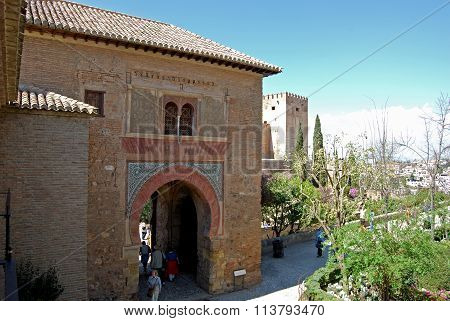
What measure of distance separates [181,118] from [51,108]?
396cm

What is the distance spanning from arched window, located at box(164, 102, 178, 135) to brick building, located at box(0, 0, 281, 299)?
0.13ft

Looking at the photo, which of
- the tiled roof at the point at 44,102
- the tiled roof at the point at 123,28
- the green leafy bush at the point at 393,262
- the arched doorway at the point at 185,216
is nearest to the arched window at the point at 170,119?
the arched doorway at the point at 185,216

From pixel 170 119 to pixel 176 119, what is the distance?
0.55ft

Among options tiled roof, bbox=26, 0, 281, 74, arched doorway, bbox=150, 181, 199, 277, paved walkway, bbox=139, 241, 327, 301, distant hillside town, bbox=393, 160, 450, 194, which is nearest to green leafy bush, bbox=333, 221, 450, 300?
paved walkway, bbox=139, 241, 327, 301

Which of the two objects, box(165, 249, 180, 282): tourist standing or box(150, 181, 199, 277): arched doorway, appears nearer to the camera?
box(165, 249, 180, 282): tourist standing

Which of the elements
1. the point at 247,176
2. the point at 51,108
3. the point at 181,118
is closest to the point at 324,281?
the point at 247,176

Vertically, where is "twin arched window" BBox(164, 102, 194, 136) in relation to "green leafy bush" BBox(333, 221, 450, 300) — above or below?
above

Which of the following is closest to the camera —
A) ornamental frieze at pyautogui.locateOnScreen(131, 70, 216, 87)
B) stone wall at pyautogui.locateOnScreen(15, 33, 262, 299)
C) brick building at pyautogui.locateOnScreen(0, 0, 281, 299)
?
brick building at pyautogui.locateOnScreen(0, 0, 281, 299)

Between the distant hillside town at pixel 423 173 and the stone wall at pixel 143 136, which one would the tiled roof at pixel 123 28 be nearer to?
the stone wall at pixel 143 136

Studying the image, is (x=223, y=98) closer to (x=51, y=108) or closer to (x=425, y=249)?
(x=51, y=108)

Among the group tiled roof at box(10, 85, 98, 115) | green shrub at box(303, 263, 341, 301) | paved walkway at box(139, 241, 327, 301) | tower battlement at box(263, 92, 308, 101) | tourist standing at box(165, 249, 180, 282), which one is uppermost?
tower battlement at box(263, 92, 308, 101)

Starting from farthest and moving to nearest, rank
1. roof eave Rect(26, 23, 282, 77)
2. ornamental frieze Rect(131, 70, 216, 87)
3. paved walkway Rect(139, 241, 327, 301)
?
paved walkway Rect(139, 241, 327, 301) < ornamental frieze Rect(131, 70, 216, 87) < roof eave Rect(26, 23, 282, 77)

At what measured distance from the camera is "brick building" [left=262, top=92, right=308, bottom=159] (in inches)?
1519

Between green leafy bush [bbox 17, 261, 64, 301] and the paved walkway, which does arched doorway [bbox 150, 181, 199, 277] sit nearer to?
the paved walkway
